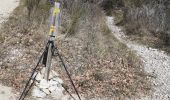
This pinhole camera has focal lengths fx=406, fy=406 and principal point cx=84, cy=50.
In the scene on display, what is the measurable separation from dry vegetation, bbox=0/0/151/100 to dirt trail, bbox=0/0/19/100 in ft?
0.75

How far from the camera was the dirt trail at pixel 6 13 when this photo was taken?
7996 millimetres

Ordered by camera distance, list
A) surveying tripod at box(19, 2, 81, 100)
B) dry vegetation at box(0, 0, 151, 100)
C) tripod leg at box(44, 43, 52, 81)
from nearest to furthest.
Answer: surveying tripod at box(19, 2, 81, 100), tripod leg at box(44, 43, 52, 81), dry vegetation at box(0, 0, 151, 100)

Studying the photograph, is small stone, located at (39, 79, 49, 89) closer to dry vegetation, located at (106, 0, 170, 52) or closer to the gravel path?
the gravel path

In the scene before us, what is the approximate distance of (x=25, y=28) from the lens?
1048 cm

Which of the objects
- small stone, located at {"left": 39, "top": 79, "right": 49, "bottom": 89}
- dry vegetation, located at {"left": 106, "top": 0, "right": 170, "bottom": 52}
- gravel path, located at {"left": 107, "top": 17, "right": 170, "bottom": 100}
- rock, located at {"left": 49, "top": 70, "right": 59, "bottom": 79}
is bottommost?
gravel path, located at {"left": 107, "top": 17, "right": 170, "bottom": 100}

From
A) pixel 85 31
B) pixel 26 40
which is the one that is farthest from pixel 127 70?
pixel 26 40

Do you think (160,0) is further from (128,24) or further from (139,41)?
(139,41)

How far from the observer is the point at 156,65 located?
10250 millimetres

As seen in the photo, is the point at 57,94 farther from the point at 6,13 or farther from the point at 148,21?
the point at 148,21

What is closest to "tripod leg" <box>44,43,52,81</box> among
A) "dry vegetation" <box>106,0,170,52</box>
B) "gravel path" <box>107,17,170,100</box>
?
"gravel path" <box>107,17,170,100</box>

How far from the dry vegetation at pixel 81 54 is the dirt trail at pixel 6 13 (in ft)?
0.75

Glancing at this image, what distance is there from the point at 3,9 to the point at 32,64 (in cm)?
398

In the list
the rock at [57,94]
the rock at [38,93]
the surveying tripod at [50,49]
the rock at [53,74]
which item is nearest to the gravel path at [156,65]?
the rock at [57,94]

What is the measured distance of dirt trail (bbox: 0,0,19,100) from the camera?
7996mm
